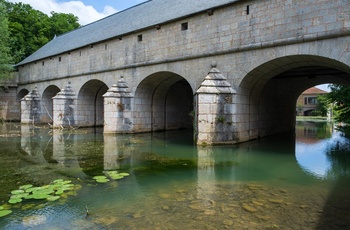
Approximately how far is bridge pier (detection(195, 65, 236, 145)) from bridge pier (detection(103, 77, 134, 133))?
15.7ft

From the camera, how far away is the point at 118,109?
12.7m

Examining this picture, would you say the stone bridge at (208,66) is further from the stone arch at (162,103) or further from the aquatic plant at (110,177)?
the aquatic plant at (110,177)

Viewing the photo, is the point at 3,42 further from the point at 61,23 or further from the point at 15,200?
the point at 15,200

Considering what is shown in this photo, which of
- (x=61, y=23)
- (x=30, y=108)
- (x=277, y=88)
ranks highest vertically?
(x=61, y=23)

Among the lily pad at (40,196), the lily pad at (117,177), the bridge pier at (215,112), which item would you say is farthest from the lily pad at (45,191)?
the bridge pier at (215,112)

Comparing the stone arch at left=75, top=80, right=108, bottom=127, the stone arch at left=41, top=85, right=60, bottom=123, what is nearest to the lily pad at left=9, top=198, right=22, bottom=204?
the stone arch at left=75, top=80, right=108, bottom=127

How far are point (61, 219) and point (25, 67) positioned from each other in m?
22.4

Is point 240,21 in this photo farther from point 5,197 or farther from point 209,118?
point 5,197

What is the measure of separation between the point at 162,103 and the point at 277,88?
569 cm

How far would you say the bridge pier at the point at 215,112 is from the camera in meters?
8.80

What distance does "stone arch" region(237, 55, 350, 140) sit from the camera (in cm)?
848

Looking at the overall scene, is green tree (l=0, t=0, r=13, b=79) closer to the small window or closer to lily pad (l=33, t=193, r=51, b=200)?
the small window

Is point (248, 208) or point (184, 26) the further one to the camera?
point (184, 26)

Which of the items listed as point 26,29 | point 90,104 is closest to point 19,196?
point 90,104
